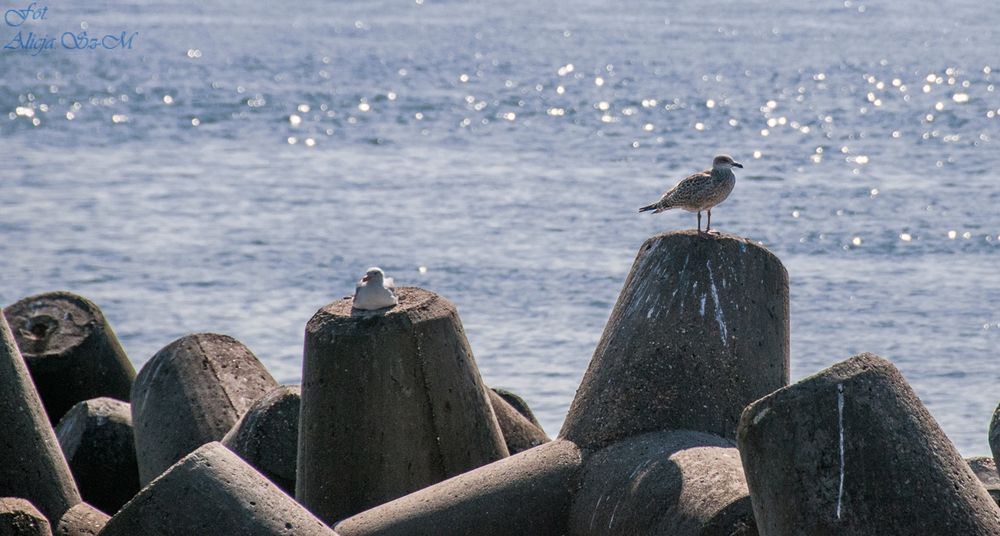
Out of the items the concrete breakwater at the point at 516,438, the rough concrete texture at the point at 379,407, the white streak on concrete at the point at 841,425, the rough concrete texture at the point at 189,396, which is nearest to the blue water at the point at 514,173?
the rough concrete texture at the point at 189,396

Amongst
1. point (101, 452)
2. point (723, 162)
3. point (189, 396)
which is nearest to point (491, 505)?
point (189, 396)

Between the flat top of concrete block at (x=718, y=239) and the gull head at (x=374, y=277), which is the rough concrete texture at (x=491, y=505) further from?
the flat top of concrete block at (x=718, y=239)

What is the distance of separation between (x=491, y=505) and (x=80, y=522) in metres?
2.01

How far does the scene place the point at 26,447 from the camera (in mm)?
8305

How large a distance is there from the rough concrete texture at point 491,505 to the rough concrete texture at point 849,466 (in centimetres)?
163

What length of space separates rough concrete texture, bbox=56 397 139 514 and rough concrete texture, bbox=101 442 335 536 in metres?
3.12

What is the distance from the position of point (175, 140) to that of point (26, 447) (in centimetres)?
1955

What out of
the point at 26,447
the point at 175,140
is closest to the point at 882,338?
the point at 26,447

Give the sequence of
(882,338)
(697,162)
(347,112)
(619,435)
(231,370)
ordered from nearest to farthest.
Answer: (619,435)
(231,370)
(882,338)
(697,162)
(347,112)

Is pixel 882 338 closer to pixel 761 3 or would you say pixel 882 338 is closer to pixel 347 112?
pixel 347 112

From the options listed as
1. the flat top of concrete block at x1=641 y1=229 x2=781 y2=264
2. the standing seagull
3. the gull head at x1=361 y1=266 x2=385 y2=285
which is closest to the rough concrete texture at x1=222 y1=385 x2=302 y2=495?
the gull head at x1=361 y1=266 x2=385 y2=285

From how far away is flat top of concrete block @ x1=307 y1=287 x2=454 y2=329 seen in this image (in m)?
8.24

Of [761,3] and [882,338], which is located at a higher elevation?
[761,3]

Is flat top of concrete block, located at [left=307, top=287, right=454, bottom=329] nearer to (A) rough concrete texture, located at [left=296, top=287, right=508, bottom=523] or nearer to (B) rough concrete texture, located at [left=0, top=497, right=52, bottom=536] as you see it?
(A) rough concrete texture, located at [left=296, top=287, right=508, bottom=523]
